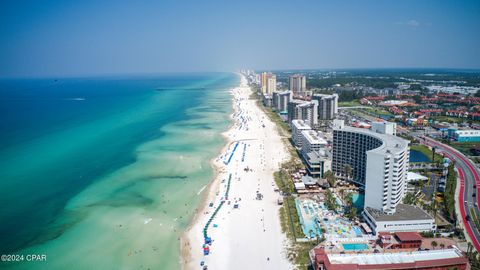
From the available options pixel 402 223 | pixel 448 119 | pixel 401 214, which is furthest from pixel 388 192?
pixel 448 119

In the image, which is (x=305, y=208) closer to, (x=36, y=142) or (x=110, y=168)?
(x=110, y=168)

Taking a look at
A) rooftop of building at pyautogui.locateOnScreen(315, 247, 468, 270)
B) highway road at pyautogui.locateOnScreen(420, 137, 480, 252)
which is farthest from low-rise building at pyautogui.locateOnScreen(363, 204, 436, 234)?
rooftop of building at pyautogui.locateOnScreen(315, 247, 468, 270)

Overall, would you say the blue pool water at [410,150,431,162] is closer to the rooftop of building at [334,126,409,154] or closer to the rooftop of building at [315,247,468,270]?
the rooftop of building at [334,126,409,154]

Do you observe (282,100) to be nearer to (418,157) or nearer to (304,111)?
(304,111)

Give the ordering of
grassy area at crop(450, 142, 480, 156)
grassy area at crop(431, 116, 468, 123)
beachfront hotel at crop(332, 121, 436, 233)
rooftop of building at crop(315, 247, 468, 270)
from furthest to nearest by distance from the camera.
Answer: grassy area at crop(431, 116, 468, 123) < grassy area at crop(450, 142, 480, 156) < beachfront hotel at crop(332, 121, 436, 233) < rooftop of building at crop(315, 247, 468, 270)

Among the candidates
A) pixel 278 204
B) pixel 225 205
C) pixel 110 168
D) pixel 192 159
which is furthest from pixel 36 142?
pixel 278 204
